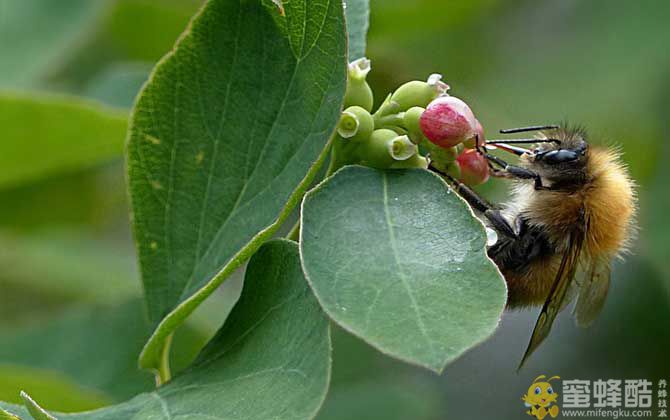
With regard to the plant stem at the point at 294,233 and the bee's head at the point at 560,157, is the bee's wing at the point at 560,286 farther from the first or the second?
the plant stem at the point at 294,233

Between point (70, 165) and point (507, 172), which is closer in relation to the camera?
point (507, 172)

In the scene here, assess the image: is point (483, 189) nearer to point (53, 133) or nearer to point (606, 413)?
point (606, 413)

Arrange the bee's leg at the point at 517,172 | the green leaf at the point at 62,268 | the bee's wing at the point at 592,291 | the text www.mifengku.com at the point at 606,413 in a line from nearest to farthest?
the bee's leg at the point at 517,172
the bee's wing at the point at 592,291
the text www.mifengku.com at the point at 606,413
the green leaf at the point at 62,268

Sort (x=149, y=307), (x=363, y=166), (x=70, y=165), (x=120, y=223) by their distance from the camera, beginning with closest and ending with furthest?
(x=363, y=166)
(x=149, y=307)
(x=70, y=165)
(x=120, y=223)

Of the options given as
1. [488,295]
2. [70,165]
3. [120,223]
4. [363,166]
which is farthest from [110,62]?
[488,295]

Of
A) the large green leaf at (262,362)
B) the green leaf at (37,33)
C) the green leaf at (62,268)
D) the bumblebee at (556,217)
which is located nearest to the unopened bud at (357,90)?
the large green leaf at (262,362)

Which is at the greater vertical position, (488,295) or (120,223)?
(488,295)

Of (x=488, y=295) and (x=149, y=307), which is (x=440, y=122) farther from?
(x=149, y=307)
